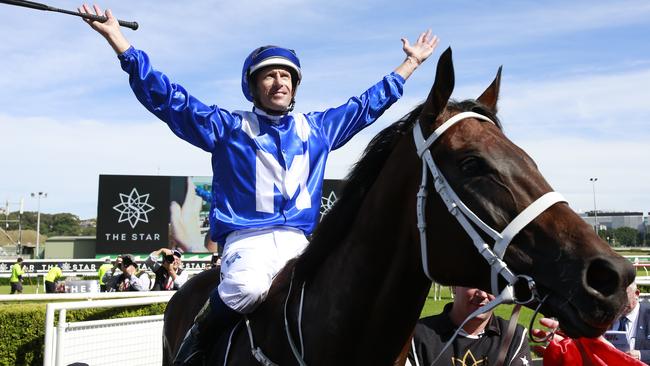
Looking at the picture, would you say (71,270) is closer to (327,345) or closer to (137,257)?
(137,257)

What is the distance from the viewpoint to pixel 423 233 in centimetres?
207

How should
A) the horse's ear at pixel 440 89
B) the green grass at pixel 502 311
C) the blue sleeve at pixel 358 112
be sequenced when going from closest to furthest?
the horse's ear at pixel 440 89, the blue sleeve at pixel 358 112, the green grass at pixel 502 311

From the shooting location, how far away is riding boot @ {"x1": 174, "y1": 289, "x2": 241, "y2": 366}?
276 centimetres

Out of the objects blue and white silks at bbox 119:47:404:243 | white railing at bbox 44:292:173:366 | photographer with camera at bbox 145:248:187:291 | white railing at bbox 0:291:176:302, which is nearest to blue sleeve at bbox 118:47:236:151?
A: blue and white silks at bbox 119:47:404:243

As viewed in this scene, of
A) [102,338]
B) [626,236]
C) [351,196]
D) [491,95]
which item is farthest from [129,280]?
[626,236]

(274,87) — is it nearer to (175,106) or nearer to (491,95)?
(175,106)

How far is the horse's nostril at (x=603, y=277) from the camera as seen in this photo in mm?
1649

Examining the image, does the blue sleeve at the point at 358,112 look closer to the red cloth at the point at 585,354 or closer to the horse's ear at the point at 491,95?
the horse's ear at the point at 491,95

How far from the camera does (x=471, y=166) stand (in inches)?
78.5

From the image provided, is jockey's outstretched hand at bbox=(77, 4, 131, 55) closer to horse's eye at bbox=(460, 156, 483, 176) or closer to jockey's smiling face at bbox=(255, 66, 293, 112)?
jockey's smiling face at bbox=(255, 66, 293, 112)

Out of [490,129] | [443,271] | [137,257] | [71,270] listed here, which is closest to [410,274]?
[443,271]

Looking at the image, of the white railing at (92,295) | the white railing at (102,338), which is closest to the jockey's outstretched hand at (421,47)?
the white railing at (102,338)

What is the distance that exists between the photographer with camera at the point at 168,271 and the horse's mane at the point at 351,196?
8.02 meters

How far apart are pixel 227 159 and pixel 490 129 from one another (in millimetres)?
1264
